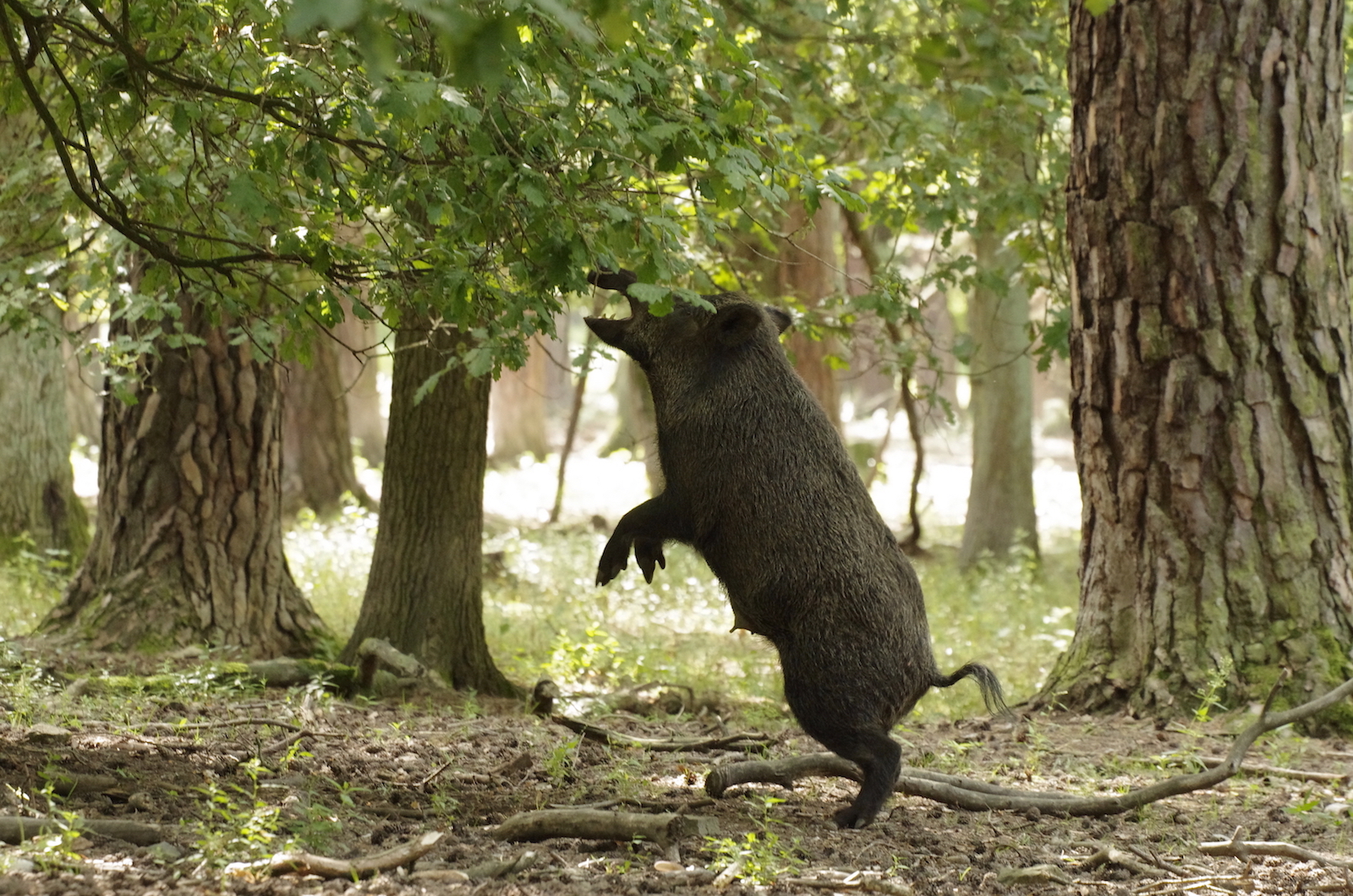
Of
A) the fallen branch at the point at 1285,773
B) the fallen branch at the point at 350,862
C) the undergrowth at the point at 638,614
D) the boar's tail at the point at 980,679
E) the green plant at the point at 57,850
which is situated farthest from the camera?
the undergrowth at the point at 638,614

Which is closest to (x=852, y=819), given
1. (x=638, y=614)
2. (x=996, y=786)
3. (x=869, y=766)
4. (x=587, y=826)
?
(x=869, y=766)

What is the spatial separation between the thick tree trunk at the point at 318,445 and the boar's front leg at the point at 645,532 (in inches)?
330

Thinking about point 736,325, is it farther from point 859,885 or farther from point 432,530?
point 432,530

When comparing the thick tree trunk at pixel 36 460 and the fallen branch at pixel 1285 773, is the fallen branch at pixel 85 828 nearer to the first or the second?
the fallen branch at pixel 1285 773

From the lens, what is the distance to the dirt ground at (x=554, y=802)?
10.8ft

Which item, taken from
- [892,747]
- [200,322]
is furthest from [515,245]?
[200,322]

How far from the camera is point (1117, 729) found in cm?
562

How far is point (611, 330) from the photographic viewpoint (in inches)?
190

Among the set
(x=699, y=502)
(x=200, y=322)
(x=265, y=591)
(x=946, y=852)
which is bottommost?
(x=946, y=852)

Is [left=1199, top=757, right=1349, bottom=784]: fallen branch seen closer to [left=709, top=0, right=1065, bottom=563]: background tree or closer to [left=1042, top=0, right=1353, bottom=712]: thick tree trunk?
A: [left=1042, top=0, right=1353, bottom=712]: thick tree trunk

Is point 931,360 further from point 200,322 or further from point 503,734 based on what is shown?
point 200,322

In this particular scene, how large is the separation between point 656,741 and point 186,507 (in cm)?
286

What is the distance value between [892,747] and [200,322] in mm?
4008

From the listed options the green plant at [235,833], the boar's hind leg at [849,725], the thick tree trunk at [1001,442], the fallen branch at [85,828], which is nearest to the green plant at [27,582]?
the fallen branch at [85,828]
